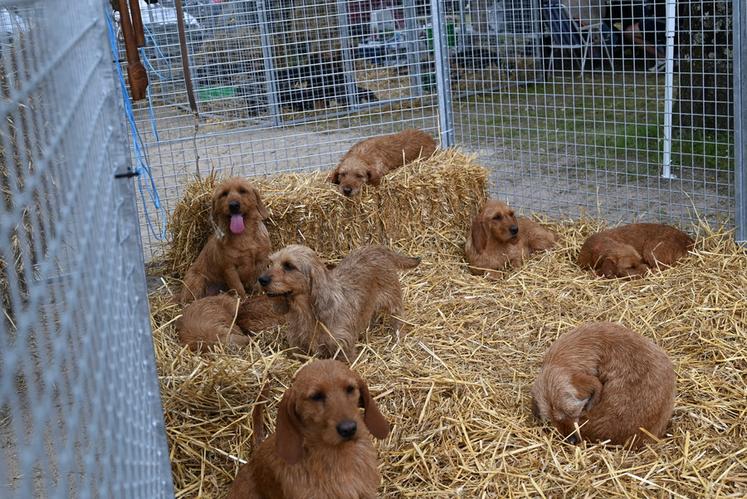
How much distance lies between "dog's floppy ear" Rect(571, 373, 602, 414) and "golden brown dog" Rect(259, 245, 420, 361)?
1.49 metres

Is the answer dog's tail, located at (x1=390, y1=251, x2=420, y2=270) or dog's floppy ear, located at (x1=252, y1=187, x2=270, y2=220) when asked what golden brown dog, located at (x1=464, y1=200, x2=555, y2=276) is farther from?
dog's floppy ear, located at (x1=252, y1=187, x2=270, y2=220)

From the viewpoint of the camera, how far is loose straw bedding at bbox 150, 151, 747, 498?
3.80 metres

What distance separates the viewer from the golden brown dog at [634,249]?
6.16 metres

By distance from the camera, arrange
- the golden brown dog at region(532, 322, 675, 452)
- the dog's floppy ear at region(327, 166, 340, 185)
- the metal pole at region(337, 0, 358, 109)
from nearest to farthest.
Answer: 1. the golden brown dog at region(532, 322, 675, 452)
2. the dog's floppy ear at region(327, 166, 340, 185)
3. the metal pole at region(337, 0, 358, 109)

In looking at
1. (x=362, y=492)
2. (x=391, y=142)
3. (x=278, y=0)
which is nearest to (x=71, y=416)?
(x=362, y=492)

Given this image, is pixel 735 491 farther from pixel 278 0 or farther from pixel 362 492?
pixel 278 0

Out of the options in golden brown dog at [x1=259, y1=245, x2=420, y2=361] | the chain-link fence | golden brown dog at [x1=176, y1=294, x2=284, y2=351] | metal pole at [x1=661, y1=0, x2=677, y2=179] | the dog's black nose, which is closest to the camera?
the chain-link fence

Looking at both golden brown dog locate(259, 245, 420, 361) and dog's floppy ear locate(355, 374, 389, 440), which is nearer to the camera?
dog's floppy ear locate(355, 374, 389, 440)

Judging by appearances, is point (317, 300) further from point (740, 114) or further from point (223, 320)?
point (740, 114)

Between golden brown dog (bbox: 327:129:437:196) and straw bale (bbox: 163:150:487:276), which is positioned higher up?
golden brown dog (bbox: 327:129:437:196)

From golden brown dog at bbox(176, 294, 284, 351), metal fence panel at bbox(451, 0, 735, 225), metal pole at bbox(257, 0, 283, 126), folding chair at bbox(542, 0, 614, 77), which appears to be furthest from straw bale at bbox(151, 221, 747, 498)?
metal pole at bbox(257, 0, 283, 126)

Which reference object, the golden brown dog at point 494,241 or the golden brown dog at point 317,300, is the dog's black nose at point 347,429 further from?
the golden brown dog at point 494,241

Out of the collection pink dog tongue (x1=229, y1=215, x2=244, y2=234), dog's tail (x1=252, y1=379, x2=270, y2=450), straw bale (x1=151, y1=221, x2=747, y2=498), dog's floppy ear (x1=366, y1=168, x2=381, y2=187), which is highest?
dog's floppy ear (x1=366, y1=168, x2=381, y2=187)

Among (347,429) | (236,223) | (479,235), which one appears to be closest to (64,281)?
(347,429)
